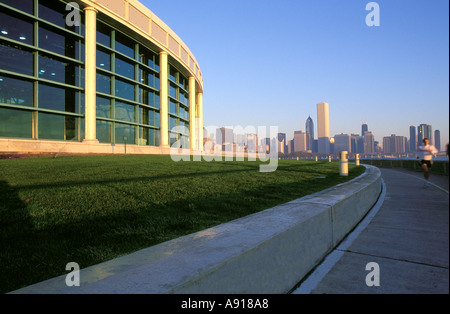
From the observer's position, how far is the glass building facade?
20.9 metres

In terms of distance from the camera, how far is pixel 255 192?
250 inches

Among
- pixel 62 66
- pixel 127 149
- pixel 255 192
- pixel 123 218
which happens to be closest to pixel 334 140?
pixel 255 192

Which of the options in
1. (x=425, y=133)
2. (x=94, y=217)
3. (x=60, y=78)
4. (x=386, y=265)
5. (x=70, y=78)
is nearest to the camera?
(x=425, y=133)

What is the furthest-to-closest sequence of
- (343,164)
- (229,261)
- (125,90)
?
1. (125,90)
2. (343,164)
3. (229,261)

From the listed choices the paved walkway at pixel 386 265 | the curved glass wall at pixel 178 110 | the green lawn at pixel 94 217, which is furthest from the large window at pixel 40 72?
the paved walkway at pixel 386 265

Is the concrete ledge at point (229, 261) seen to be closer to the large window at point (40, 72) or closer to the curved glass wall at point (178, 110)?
the large window at point (40, 72)

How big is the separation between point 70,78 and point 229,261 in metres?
28.8

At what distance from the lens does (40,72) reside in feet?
73.5

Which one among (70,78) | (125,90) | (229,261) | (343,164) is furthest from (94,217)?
(125,90)

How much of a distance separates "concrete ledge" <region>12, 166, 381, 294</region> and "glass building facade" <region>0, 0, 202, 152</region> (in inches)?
998

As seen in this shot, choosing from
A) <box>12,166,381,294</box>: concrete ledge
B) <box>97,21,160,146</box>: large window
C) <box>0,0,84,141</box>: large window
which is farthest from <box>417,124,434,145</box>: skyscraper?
<box>97,21,160,146</box>: large window

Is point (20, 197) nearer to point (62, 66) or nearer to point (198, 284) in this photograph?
point (198, 284)

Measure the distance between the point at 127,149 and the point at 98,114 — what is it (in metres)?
4.79

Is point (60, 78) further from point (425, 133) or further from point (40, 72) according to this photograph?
point (425, 133)
